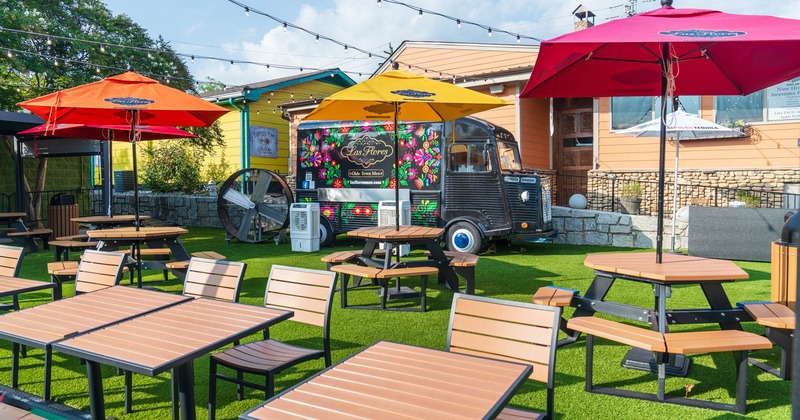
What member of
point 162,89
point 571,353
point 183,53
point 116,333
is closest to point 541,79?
point 571,353

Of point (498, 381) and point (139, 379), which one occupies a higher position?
point (498, 381)

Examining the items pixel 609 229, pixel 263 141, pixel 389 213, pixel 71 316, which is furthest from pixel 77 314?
pixel 263 141

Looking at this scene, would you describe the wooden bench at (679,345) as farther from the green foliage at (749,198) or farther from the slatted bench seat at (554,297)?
the green foliage at (749,198)

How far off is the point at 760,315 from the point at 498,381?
2.69m

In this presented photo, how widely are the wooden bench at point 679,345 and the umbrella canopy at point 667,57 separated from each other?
0.79 m

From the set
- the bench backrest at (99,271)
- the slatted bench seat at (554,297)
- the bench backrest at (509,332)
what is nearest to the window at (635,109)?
the slatted bench seat at (554,297)

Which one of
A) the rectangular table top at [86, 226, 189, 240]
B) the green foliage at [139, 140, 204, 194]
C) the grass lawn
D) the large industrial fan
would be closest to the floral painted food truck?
the large industrial fan

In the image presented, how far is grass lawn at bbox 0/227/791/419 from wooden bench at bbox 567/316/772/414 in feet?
A: 0.29

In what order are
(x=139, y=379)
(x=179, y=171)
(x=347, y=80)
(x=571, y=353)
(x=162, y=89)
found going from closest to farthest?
1. (x=139, y=379)
2. (x=571, y=353)
3. (x=162, y=89)
4. (x=179, y=171)
5. (x=347, y=80)

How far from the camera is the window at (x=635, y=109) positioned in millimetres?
12203

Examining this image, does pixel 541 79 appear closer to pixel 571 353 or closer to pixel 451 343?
pixel 571 353

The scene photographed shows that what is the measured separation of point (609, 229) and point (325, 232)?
5.74 metres

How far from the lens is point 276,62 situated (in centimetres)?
1396

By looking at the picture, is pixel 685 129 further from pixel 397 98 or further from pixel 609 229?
pixel 397 98
